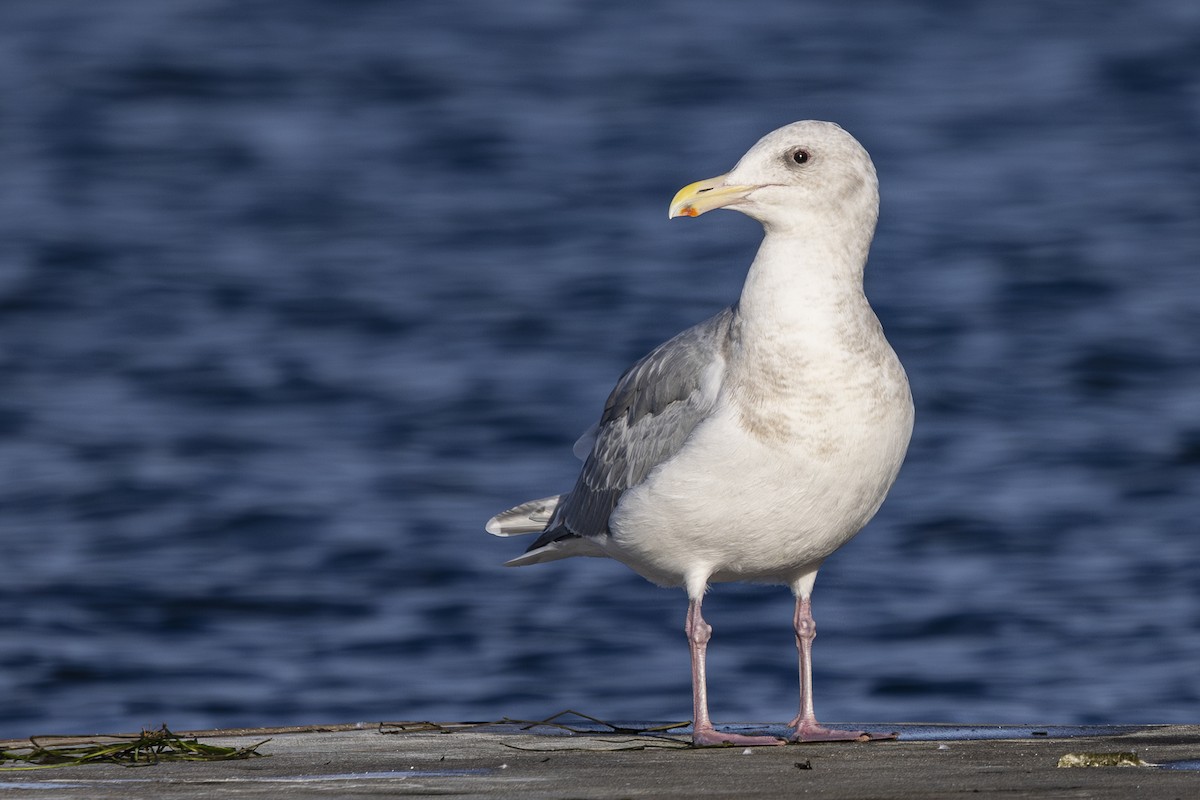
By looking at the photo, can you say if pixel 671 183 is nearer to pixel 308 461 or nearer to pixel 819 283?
pixel 308 461

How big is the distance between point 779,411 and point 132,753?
2284mm

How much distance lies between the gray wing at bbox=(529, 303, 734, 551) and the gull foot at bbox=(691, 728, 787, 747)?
1024mm

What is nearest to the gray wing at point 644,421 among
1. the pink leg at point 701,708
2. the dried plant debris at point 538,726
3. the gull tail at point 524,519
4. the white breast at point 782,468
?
A: the white breast at point 782,468

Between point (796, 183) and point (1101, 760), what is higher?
point (796, 183)

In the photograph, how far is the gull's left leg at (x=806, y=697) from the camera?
630cm

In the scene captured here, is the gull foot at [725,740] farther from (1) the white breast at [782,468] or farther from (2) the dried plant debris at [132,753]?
(2) the dried plant debris at [132,753]

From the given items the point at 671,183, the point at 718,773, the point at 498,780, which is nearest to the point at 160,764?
the point at 498,780

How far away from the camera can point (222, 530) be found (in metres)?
14.5

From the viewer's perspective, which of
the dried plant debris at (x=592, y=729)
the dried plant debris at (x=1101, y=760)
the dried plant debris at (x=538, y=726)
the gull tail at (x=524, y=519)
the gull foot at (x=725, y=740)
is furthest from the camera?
the gull tail at (x=524, y=519)

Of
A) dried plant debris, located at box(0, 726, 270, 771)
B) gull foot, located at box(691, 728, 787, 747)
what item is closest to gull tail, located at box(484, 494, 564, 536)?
gull foot, located at box(691, 728, 787, 747)

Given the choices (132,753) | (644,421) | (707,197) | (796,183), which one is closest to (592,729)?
(644,421)

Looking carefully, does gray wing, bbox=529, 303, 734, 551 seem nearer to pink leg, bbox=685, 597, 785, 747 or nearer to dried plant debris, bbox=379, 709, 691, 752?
pink leg, bbox=685, 597, 785, 747

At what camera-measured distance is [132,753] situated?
5758 mm

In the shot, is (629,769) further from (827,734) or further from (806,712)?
(806,712)
